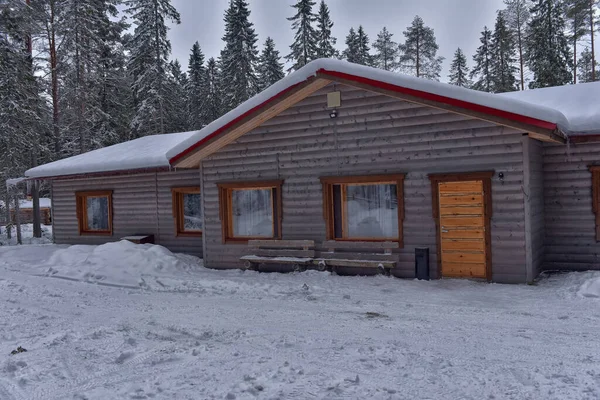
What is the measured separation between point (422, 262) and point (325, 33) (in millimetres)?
30785

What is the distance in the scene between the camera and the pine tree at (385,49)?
4150 cm

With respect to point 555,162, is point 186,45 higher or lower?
higher

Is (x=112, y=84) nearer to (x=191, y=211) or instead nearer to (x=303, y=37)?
(x=303, y=37)

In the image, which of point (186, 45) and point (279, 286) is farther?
point (186, 45)

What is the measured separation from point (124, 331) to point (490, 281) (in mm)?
6949

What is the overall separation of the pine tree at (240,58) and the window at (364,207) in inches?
1006

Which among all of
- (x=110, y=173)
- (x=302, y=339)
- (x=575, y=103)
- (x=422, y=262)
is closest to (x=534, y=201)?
(x=422, y=262)

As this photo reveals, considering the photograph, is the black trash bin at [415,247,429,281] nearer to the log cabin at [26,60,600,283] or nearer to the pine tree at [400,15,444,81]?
the log cabin at [26,60,600,283]

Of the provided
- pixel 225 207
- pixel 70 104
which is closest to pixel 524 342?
pixel 225 207

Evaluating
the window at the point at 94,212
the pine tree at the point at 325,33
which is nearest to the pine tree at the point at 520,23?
the pine tree at the point at 325,33

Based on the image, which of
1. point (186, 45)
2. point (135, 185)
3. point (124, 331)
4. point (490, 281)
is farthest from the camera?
point (186, 45)

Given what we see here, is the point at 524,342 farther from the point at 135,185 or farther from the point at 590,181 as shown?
the point at 135,185

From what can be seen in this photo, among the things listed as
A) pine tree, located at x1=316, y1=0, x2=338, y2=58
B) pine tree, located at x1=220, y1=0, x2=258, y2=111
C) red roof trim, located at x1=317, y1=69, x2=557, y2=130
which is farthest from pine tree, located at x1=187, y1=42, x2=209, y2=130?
red roof trim, located at x1=317, y1=69, x2=557, y2=130

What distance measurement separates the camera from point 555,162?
32.1 feet
